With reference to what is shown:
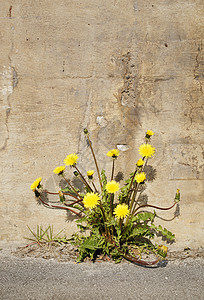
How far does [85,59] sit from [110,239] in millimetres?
1589

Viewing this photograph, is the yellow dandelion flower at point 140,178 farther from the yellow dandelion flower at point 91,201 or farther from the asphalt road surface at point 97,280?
the asphalt road surface at point 97,280

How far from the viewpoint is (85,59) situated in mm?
2605

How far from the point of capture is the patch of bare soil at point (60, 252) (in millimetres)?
2585

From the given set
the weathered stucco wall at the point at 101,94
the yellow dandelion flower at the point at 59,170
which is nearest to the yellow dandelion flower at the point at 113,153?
the weathered stucco wall at the point at 101,94

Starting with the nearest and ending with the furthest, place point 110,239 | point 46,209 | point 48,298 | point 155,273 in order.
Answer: point 48,298, point 155,273, point 110,239, point 46,209

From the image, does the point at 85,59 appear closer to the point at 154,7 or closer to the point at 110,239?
the point at 154,7

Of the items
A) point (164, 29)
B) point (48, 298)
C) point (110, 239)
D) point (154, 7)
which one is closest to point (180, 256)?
point (110, 239)

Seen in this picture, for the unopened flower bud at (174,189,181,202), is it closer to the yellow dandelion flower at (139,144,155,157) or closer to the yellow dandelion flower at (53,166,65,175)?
the yellow dandelion flower at (139,144,155,157)

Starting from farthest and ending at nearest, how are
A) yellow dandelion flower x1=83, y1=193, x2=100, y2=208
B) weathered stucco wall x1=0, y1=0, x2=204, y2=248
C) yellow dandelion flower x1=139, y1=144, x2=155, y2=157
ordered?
weathered stucco wall x1=0, y1=0, x2=204, y2=248
yellow dandelion flower x1=139, y1=144, x2=155, y2=157
yellow dandelion flower x1=83, y1=193, x2=100, y2=208

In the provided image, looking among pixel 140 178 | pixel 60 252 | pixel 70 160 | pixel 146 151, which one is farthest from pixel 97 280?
pixel 146 151

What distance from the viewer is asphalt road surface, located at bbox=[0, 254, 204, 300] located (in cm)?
211

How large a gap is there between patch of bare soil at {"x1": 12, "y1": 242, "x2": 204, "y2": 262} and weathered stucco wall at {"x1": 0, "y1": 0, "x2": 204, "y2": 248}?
117mm

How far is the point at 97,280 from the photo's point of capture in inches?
89.4

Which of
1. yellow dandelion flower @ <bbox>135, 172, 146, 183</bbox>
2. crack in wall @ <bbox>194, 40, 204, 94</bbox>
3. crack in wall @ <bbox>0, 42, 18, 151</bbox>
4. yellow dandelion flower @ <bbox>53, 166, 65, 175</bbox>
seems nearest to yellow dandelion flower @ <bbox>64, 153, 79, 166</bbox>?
yellow dandelion flower @ <bbox>53, 166, 65, 175</bbox>
